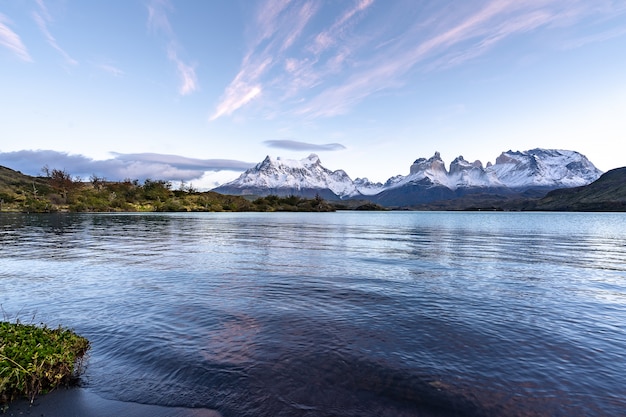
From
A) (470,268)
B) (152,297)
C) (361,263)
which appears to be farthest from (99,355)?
(470,268)

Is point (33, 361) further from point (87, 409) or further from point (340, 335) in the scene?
point (340, 335)

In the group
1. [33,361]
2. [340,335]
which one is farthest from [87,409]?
[340,335]

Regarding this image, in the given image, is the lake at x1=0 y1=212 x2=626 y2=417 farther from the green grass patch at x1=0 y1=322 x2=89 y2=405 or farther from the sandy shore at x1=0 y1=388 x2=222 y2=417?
the green grass patch at x1=0 y1=322 x2=89 y2=405

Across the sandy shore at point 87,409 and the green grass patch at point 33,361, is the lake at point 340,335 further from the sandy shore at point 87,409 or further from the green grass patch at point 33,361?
the green grass patch at point 33,361

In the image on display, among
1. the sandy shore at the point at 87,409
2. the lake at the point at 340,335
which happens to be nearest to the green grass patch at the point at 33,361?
the sandy shore at the point at 87,409

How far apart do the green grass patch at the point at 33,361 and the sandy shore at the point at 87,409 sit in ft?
1.32

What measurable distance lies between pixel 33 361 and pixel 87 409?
2.70 metres

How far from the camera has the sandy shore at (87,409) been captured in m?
9.55

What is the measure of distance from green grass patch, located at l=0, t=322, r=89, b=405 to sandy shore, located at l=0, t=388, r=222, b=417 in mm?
402

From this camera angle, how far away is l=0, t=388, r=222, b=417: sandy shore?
9.55 metres

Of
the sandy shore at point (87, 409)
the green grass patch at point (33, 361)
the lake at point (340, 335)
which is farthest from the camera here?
the lake at point (340, 335)

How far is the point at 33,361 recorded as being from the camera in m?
10.7

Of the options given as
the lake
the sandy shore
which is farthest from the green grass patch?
the lake

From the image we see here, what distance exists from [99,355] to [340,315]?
12477 millimetres
